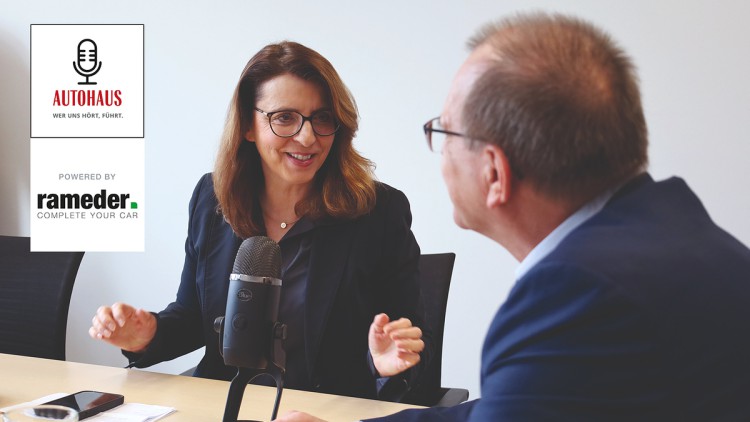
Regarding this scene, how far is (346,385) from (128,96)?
2561 millimetres

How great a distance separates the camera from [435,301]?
241 cm

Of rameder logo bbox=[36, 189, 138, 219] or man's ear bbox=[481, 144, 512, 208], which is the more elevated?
man's ear bbox=[481, 144, 512, 208]

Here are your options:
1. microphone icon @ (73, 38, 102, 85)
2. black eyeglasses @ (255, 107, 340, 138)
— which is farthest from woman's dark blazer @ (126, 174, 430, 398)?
microphone icon @ (73, 38, 102, 85)

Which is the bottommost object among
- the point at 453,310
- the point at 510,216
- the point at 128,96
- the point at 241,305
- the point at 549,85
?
the point at 453,310

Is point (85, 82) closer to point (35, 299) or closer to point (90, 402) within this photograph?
point (35, 299)

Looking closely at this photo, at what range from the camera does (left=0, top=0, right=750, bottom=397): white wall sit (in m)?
3.20

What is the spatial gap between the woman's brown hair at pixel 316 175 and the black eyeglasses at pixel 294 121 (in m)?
0.04

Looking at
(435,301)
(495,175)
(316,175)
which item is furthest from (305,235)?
(495,175)

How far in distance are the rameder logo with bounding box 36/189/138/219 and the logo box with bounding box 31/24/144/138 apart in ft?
1.00

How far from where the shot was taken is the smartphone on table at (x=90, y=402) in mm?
1733

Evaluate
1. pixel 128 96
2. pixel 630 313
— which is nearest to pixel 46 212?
pixel 128 96

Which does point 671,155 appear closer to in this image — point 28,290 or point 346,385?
point 346,385

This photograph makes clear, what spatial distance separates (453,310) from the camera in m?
3.62

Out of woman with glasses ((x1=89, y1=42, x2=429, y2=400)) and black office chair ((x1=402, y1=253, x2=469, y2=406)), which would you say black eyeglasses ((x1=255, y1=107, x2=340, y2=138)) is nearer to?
woman with glasses ((x1=89, y1=42, x2=429, y2=400))
